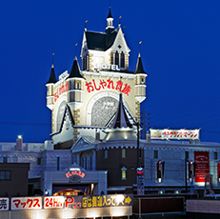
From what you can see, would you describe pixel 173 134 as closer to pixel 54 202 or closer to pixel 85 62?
pixel 85 62

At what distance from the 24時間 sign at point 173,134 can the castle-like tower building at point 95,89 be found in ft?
37.7

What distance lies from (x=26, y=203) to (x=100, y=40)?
6466cm

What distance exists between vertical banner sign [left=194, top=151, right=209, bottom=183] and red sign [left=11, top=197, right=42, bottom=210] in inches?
1680

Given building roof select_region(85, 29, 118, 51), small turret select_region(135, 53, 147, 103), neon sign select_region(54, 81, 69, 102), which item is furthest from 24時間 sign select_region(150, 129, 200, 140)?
building roof select_region(85, 29, 118, 51)

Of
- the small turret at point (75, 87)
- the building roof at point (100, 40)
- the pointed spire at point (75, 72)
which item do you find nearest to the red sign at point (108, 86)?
the small turret at point (75, 87)

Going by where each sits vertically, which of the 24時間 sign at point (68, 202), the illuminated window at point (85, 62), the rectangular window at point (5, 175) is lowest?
the 24時間 sign at point (68, 202)

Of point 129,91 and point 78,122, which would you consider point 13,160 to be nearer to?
point 78,122

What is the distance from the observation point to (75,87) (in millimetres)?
88500

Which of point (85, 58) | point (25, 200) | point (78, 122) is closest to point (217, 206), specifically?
point (25, 200)

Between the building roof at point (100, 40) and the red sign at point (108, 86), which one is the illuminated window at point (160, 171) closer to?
the red sign at point (108, 86)

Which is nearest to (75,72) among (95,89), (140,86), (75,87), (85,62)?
(75,87)

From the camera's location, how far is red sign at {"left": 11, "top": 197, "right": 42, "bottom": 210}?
37750mm

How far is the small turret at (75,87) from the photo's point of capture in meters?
88.3

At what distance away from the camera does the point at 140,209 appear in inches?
1829
